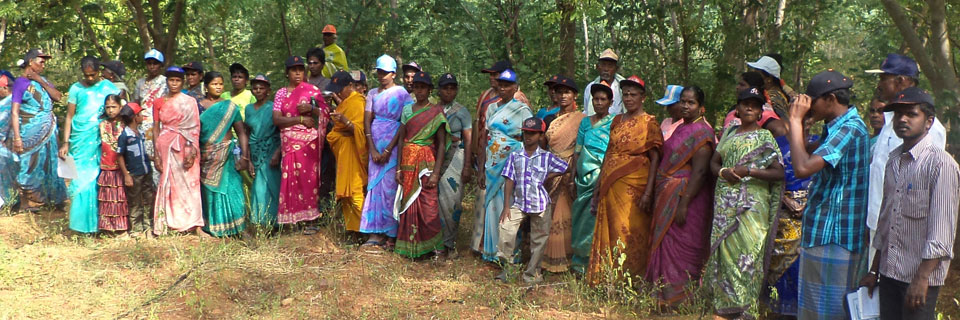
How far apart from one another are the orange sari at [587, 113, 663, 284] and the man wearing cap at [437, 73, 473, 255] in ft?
4.76

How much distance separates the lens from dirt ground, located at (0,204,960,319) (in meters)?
4.98

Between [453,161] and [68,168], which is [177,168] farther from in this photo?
[453,161]

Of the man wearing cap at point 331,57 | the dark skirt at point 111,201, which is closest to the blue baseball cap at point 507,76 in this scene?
the man wearing cap at point 331,57

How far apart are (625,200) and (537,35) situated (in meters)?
4.51

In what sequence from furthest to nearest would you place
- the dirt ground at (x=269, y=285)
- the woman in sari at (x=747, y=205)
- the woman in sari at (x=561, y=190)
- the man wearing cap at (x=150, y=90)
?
the man wearing cap at (x=150, y=90)
the woman in sari at (x=561, y=190)
the dirt ground at (x=269, y=285)
the woman in sari at (x=747, y=205)

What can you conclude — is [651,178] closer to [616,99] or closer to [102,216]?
[616,99]

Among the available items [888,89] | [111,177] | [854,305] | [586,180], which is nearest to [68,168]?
[111,177]

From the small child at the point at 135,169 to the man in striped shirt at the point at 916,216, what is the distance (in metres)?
6.09

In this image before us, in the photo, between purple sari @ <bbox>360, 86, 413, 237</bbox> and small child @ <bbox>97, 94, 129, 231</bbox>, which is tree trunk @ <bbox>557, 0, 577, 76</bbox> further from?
small child @ <bbox>97, 94, 129, 231</bbox>

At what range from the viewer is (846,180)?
3.66 m

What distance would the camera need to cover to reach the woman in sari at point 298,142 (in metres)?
6.69

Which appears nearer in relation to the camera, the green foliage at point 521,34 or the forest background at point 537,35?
the forest background at point 537,35

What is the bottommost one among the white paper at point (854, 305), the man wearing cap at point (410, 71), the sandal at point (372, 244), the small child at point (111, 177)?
the sandal at point (372, 244)

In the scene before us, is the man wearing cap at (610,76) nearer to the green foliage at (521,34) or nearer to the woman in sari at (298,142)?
the green foliage at (521,34)
